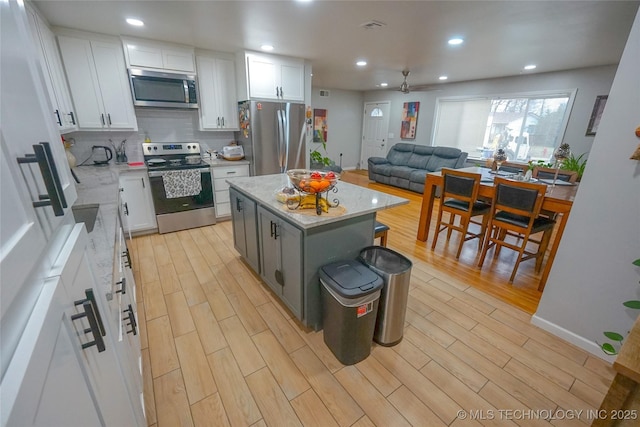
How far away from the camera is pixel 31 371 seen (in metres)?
0.39

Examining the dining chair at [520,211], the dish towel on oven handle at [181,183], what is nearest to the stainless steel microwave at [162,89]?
the dish towel on oven handle at [181,183]

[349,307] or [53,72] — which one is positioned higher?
[53,72]

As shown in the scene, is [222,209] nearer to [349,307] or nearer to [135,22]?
[135,22]

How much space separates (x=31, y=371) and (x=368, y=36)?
363 centimetres

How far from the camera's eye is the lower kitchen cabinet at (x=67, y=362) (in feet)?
1.21

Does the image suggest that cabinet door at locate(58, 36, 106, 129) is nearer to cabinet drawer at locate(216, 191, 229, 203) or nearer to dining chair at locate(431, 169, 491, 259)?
A: cabinet drawer at locate(216, 191, 229, 203)

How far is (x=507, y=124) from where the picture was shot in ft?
18.4

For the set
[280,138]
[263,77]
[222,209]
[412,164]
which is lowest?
[222,209]

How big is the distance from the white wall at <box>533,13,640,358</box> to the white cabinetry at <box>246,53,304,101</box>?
3.50m

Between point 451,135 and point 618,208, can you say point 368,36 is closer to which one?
point 618,208

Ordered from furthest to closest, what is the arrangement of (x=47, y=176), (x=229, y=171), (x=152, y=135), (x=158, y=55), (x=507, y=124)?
(x=507, y=124) → (x=229, y=171) → (x=152, y=135) → (x=158, y=55) → (x=47, y=176)

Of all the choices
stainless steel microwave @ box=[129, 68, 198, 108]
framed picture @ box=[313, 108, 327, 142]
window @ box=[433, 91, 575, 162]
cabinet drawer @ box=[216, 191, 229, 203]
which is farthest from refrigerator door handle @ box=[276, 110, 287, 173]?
window @ box=[433, 91, 575, 162]

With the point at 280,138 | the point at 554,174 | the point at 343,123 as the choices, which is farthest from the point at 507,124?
the point at 280,138

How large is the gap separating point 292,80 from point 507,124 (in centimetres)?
465
